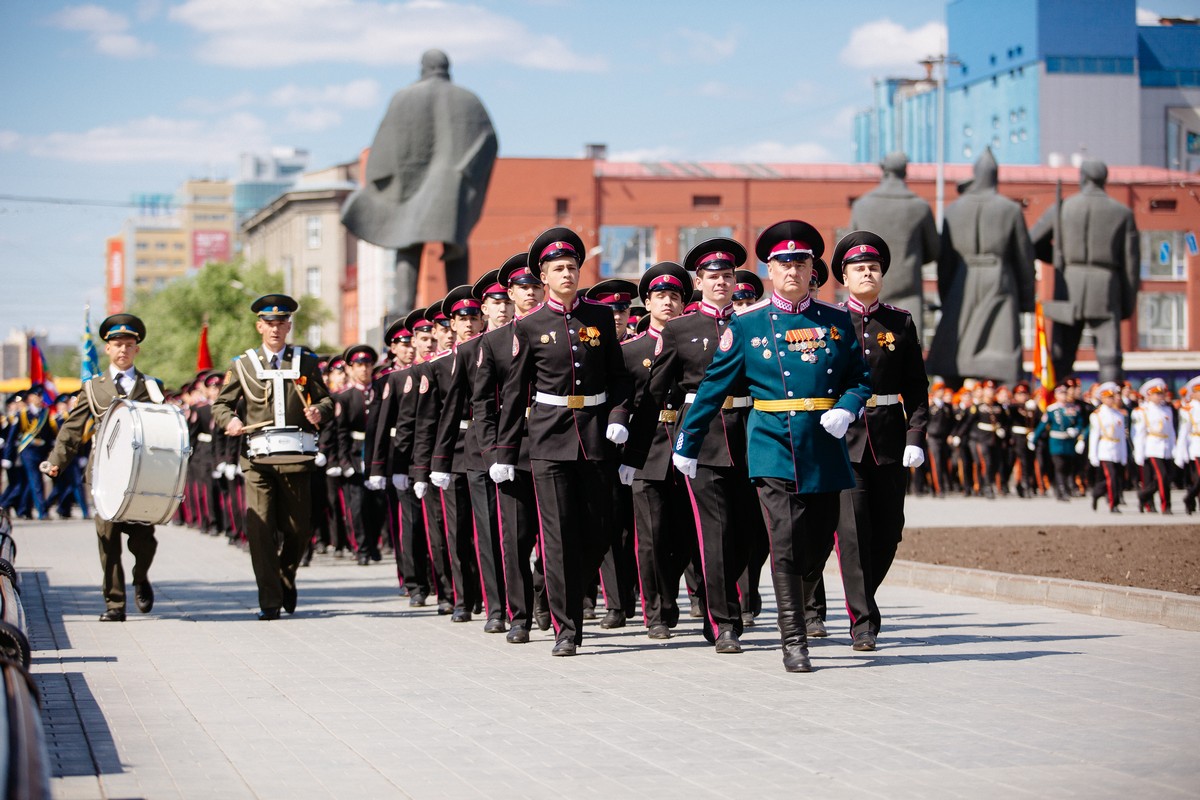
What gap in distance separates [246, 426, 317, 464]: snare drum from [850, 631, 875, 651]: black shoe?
478cm

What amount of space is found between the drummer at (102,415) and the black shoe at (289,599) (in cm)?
100

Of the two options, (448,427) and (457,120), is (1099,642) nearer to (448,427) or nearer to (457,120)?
(448,427)

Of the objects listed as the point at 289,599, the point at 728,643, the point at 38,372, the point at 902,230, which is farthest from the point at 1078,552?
the point at 38,372

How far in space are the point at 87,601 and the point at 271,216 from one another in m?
106

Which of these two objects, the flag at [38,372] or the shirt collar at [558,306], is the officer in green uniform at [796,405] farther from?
the flag at [38,372]

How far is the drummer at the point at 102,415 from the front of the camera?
512 inches

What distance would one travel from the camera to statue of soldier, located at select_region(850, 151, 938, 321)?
3391cm

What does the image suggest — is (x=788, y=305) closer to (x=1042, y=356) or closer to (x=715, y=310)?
(x=715, y=310)

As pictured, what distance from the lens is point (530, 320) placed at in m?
10.7

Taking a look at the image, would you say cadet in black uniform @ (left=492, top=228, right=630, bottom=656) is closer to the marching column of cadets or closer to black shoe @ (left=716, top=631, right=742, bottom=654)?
the marching column of cadets

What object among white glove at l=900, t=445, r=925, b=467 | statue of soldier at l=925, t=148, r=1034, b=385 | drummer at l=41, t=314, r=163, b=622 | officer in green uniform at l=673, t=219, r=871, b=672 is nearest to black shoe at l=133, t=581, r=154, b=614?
drummer at l=41, t=314, r=163, b=622

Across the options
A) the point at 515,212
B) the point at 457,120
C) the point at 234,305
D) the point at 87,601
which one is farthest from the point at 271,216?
the point at 87,601

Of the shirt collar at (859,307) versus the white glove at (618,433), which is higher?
the shirt collar at (859,307)

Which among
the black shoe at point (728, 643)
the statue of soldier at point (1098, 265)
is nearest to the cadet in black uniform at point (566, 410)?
the black shoe at point (728, 643)
